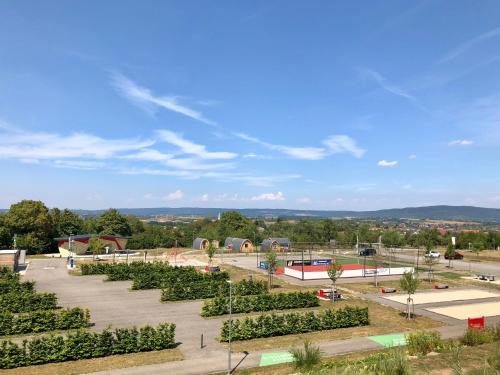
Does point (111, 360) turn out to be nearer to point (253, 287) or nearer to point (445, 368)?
point (445, 368)

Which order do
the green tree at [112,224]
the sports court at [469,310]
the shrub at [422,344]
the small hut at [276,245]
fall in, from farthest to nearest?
the green tree at [112,224] < the small hut at [276,245] < the sports court at [469,310] < the shrub at [422,344]

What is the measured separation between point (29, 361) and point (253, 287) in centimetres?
2317

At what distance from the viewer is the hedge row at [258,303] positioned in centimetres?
3347

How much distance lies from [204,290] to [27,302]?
49.6 feet

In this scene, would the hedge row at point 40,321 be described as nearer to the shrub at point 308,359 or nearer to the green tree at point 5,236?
the shrub at point 308,359

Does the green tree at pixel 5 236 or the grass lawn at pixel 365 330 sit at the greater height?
the green tree at pixel 5 236

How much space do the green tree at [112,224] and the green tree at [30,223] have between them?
20.4 metres

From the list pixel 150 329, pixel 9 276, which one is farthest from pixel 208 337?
pixel 9 276

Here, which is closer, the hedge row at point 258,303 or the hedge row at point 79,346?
the hedge row at point 79,346

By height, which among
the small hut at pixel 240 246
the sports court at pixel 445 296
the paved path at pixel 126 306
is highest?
the small hut at pixel 240 246

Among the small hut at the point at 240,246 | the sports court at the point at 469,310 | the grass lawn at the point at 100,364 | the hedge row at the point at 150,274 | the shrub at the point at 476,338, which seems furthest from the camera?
the small hut at the point at 240,246

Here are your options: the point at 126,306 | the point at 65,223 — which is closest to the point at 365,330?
the point at 126,306

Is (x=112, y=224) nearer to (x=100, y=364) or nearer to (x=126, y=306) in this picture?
(x=126, y=306)

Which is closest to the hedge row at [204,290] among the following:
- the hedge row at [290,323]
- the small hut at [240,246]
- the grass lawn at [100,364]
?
the hedge row at [290,323]
